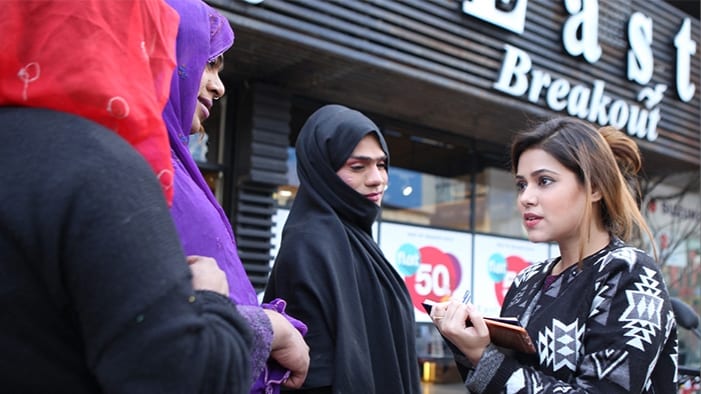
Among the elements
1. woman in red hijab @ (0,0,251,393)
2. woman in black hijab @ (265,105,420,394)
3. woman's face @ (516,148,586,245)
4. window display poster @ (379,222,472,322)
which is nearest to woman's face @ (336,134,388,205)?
woman in black hijab @ (265,105,420,394)

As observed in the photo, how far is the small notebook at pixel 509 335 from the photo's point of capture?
1.63m

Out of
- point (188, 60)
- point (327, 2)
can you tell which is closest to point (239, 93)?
point (327, 2)

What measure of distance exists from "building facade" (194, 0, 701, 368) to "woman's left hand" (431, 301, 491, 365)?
3.22m

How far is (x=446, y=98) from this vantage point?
20.1 feet

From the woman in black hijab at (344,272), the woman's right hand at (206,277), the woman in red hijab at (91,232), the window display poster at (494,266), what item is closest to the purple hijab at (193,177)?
the woman's right hand at (206,277)

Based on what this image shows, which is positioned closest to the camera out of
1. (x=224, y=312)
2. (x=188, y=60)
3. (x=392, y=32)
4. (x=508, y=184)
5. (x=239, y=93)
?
(x=224, y=312)

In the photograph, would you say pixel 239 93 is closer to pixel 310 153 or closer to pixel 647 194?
pixel 310 153

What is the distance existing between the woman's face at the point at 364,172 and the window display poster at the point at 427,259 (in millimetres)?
4033

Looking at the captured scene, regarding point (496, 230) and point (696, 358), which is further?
point (696, 358)

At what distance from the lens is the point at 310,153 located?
2670mm

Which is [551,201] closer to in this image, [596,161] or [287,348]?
[596,161]

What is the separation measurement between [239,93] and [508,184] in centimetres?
392

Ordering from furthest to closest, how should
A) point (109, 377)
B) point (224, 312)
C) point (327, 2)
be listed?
point (327, 2)
point (224, 312)
point (109, 377)

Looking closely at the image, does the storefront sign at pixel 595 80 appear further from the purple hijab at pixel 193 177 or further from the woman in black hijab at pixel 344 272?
the purple hijab at pixel 193 177
